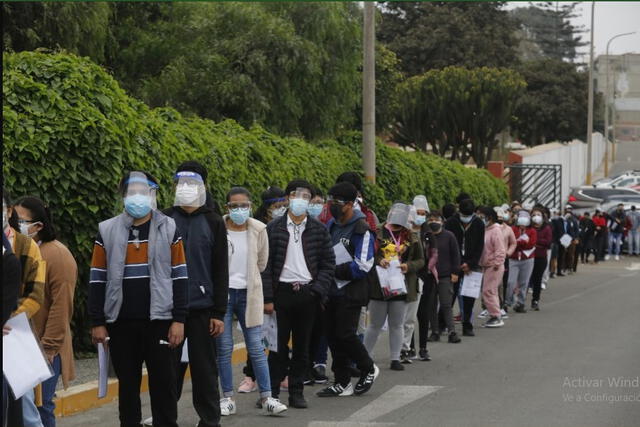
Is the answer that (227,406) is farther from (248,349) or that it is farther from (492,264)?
(492,264)

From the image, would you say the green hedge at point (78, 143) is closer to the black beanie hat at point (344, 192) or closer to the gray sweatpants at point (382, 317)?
the black beanie hat at point (344, 192)

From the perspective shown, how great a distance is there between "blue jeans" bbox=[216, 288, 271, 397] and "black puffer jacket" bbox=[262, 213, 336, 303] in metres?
0.31

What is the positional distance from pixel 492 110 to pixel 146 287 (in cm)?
4496

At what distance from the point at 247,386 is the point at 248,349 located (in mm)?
1250

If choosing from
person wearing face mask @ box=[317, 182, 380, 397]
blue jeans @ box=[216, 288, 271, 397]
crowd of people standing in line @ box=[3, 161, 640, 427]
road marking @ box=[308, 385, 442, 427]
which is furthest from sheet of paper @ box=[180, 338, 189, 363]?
person wearing face mask @ box=[317, 182, 380, 397]

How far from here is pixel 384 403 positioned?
10180mm

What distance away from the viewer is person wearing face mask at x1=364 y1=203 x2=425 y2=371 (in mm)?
11609

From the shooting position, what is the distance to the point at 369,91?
65.2ft

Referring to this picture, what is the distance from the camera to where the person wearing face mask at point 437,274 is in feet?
44.4

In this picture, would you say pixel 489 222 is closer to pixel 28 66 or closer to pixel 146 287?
pixel 28 66

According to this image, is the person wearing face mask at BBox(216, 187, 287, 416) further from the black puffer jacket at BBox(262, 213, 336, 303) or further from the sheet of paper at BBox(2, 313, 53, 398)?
the sheet of paper at BBox(2, 313, 53, 398)

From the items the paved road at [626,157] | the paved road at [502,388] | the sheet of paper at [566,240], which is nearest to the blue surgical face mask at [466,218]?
the paved road at [502,388]

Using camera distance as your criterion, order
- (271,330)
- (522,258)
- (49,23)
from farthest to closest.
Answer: (49,23), (522,258), (271,330)

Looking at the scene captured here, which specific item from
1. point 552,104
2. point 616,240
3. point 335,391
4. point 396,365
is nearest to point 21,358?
point 335,391
